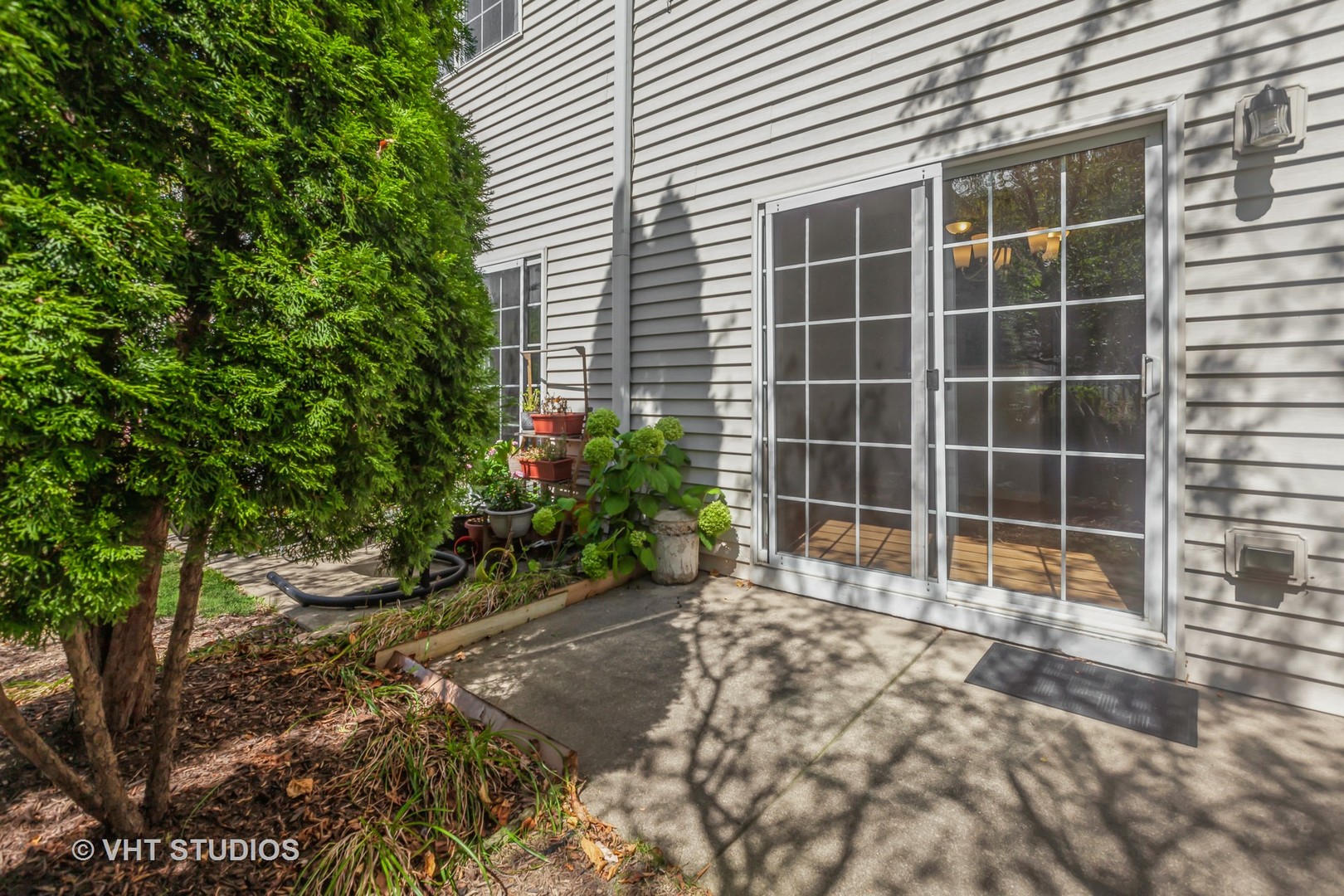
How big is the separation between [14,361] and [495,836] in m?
1.50

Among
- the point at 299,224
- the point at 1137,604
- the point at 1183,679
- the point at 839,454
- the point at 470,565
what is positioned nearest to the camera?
the point at 299,224

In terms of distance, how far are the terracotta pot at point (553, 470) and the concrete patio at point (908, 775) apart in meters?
1.78

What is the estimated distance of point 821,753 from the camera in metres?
2.04

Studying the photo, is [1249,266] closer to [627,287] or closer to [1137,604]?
[1137,604]

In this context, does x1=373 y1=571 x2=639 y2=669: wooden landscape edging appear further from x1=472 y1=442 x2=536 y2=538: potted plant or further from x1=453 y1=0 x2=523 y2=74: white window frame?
x1=453 y1=0 x2=523 y2=74: white window frame

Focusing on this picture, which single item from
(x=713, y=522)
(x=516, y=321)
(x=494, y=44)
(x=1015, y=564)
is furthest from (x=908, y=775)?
(x=494, y=44)

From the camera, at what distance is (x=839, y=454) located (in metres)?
3.55

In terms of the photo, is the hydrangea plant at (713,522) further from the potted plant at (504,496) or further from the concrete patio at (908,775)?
the potted plant at (504,496)

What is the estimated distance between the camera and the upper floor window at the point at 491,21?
18.1 feet

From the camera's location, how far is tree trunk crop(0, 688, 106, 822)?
1.18m

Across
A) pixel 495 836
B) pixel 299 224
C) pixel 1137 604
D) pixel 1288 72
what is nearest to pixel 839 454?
pixel 1137 604

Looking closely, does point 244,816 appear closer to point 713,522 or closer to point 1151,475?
point 713,522

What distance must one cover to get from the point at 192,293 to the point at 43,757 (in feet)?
3.48

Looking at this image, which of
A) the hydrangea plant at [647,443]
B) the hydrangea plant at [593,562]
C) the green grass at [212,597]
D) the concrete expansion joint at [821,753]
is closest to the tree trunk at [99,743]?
the concrete expansion joint at [821,753]
